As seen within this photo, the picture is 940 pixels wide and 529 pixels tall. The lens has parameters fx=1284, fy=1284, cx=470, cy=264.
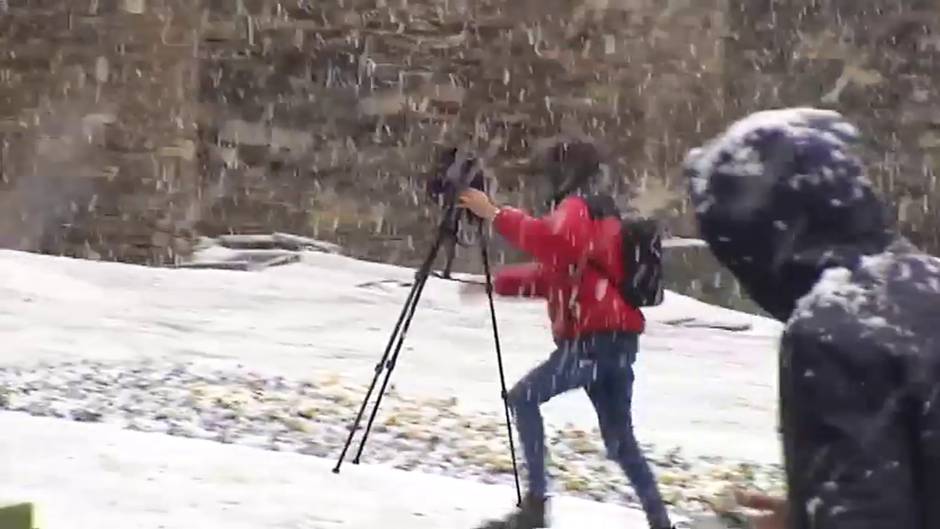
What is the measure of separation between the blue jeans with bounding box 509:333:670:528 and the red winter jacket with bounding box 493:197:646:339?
28 millimetres

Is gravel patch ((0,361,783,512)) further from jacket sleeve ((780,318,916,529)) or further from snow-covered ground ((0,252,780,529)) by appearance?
jacket sleeve ((780,318,916,529))

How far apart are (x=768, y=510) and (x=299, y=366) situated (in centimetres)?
A: 97

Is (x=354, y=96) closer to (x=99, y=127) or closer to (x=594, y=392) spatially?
(x=99, y=127)

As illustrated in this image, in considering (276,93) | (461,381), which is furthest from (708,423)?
(276,93)

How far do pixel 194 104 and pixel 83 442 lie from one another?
2.33ft

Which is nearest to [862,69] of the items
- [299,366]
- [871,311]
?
[299,366]

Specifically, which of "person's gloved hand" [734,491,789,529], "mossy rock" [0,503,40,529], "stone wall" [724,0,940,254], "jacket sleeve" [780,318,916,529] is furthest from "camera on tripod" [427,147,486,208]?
"jacket sleeve" [780,318,916,529]

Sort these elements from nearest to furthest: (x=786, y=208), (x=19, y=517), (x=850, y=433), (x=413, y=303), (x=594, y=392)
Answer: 1. (x=850, y=433)
2. (x=786, y=208)
3. (x=19, y=517)
4. (x=594, y=392)
5. (x=413, y=303)

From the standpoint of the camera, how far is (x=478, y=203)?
1.85 metres

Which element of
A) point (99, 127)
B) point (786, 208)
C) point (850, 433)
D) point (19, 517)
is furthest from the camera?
point (99, 127)

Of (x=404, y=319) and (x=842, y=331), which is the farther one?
(x=404, y=319)

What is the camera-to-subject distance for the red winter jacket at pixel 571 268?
1751mm

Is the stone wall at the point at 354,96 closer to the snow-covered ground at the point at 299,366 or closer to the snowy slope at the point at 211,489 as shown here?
the snow-covered ground at the point at 299,366

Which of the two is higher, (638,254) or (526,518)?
(638,254)
